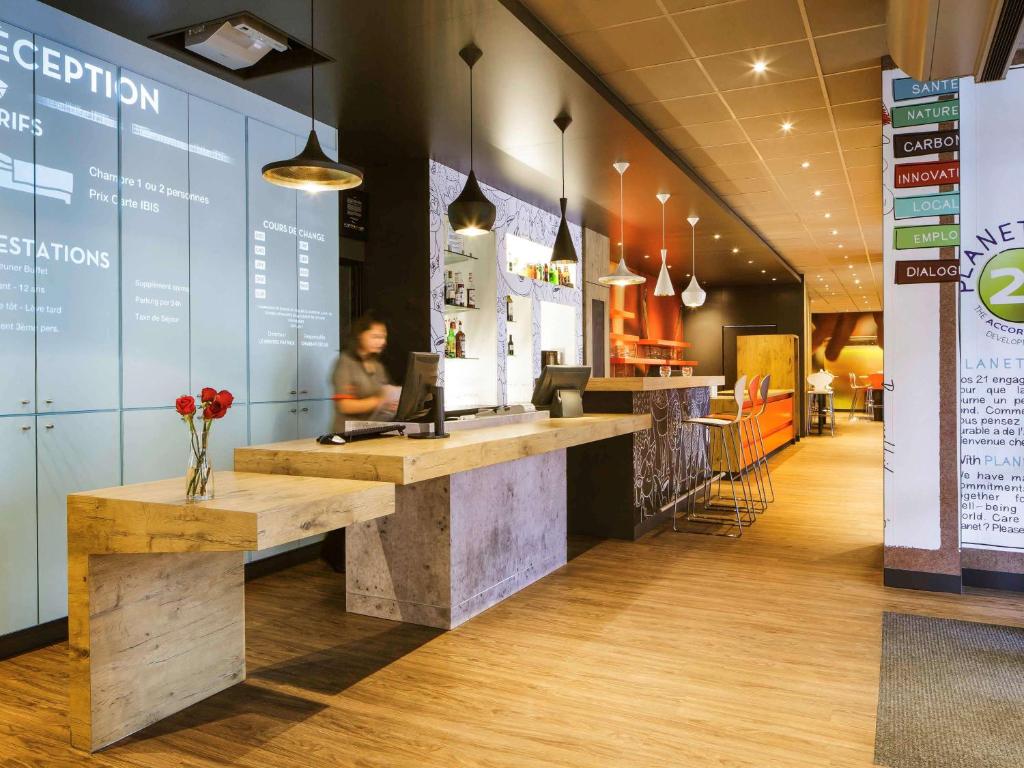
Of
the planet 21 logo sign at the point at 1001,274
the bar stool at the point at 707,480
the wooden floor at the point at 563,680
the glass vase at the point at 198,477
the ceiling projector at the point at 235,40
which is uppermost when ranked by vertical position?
the ceiling projector at the point at 235,40

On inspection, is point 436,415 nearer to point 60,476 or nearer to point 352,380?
point 352,380

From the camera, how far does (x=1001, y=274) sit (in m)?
4.36

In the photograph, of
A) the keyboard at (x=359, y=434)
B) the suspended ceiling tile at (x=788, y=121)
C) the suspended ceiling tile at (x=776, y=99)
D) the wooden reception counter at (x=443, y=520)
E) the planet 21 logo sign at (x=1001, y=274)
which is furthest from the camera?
the suspended ceiling tile at (x=788, y=121)

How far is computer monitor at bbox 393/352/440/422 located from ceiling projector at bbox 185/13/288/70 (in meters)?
1.93

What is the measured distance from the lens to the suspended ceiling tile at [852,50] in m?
4.37

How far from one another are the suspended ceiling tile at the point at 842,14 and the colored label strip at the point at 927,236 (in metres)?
1.21

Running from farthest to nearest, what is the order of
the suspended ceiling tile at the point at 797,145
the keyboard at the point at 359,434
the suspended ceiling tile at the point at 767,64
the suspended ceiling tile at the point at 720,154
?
1. the suspended ceiling tile at the point at 720,154
2. the suspended ceiling tile at the point at 797,145
3. the suspended ceiling tile at the point at 767,64
4. the keyboard at the point at 359,434

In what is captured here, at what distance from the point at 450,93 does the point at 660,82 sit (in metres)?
1.44

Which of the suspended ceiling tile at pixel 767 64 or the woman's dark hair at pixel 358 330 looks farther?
the woman's dark hair at pixel 358 330

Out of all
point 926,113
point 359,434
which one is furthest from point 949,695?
point 926,113

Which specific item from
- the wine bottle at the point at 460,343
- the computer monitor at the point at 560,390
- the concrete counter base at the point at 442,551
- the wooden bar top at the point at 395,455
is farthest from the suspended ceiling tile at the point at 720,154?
the wooden bar top at the point at 395,455

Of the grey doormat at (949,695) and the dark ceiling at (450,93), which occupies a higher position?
the dark ceiling at (450,93)

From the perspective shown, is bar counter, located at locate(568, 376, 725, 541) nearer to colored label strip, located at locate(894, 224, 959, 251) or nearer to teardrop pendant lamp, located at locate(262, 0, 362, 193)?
colored label strip, located at locate(894, 224, 959, 251)

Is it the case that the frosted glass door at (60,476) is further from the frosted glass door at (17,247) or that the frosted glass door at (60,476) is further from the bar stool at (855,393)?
the bar stool at (855,393)
